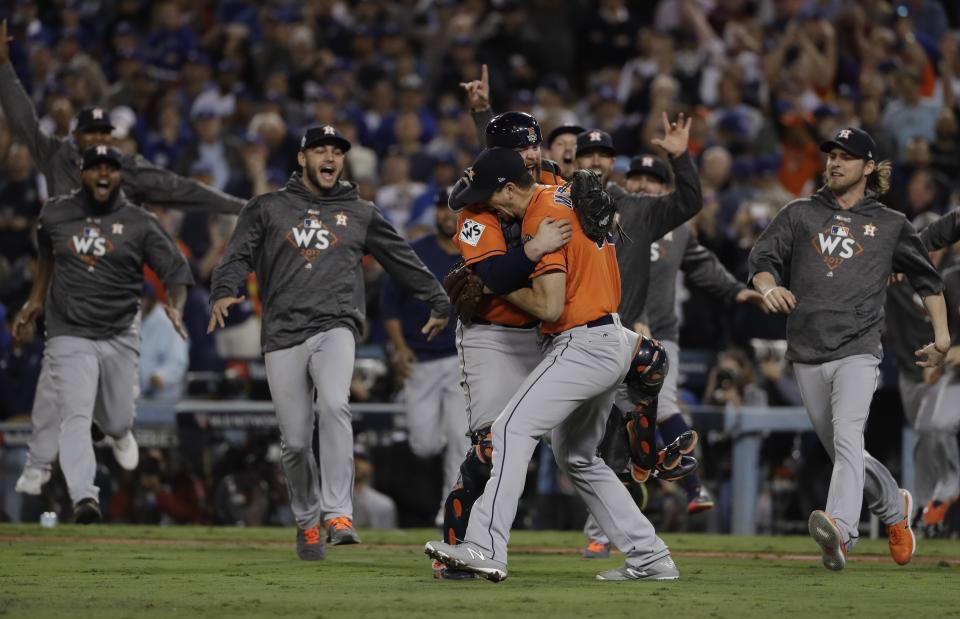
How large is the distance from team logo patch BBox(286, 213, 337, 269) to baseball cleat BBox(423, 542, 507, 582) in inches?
105

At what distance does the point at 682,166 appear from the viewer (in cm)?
859

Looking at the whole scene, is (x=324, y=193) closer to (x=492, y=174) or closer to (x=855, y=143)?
(x=492, y=174)

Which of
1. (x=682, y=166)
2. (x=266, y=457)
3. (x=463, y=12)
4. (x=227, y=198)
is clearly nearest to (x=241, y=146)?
(x=463, y=12)

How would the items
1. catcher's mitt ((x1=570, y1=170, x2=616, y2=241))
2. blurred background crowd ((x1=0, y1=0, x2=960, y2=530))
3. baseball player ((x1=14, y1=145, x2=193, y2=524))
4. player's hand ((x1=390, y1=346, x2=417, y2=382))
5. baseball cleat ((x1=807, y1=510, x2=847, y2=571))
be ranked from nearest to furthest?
catcher's mitt ((x1=570, y1=170, x2=616, y2=241))
baseball cleat ((x1=807, y1=510, x2=847, y2=571))
baseball player ((x1=14, y1=145, x2=193, y2=524))
player's hand ((x1=390, y1=346, x2=417, y2=382))
blurred background crowd ((x1=0, y1=0, x2=960, y2=530))

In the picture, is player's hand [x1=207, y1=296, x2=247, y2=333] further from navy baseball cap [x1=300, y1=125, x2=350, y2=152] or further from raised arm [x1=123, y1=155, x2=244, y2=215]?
raised arm [x1=123, y1=155, x2=244, y2=215]

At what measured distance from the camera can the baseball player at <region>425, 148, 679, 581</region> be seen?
7117mm

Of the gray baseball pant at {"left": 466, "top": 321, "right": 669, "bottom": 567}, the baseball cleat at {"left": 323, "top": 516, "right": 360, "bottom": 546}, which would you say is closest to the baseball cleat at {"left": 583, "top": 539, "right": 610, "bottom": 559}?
the baseball cleat at {"left": 323, "top": 516, "right": 360, "bottom": 546}

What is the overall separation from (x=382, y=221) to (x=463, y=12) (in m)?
11.3

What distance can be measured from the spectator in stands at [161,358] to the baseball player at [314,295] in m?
5.09

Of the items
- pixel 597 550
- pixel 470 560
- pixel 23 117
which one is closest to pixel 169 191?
pixel 23 117

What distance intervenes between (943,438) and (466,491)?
5147 millimetres

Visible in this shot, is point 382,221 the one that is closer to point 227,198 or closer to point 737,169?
point 227,198

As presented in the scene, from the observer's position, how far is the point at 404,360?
12242mm

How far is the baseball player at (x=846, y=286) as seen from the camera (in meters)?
8.59
